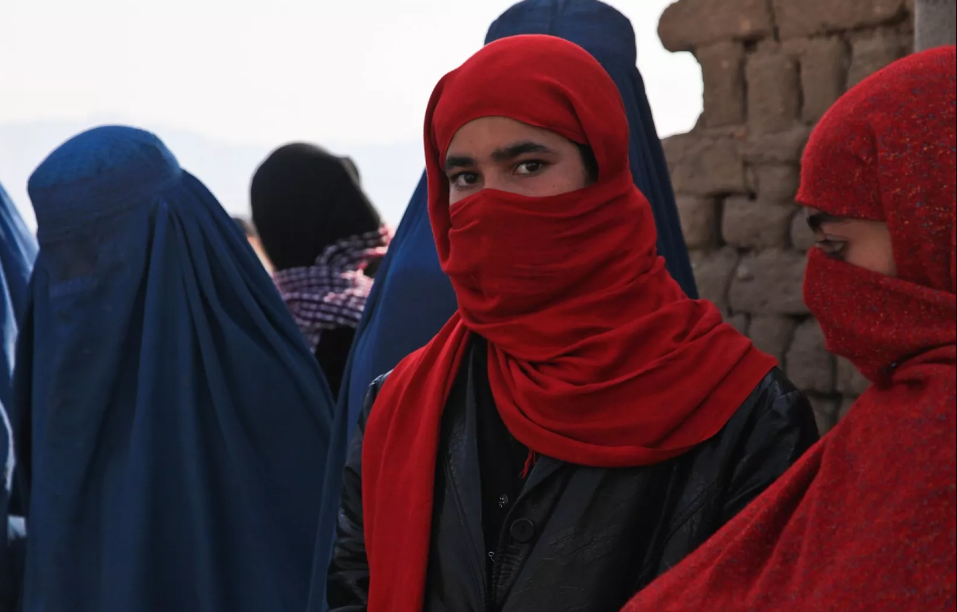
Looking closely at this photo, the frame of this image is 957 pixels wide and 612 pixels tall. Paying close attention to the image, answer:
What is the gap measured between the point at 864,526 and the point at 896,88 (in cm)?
42

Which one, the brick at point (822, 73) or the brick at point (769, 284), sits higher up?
the brick at point (822, 73)

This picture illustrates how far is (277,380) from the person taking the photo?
2.45 m

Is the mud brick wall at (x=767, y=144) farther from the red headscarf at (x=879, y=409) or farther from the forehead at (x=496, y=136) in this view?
the red headscarf at (x=879, y=409)

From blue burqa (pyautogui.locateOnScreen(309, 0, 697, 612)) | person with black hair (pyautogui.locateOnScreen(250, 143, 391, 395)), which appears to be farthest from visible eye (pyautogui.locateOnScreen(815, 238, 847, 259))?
person with black hair (pyautogui.locateOnScreen(250, 143, 391, 395))

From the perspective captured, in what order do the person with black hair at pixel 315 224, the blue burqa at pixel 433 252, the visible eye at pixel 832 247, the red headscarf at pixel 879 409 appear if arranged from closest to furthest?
the red headscarf at pixel 879 409
the visible eye at pixel 832 247
the blue burqa at pixel 433 252
the person with black hair at pixel 315 224

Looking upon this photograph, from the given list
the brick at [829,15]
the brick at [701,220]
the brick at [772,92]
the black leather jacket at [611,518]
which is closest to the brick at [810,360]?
the brick at [701,220]

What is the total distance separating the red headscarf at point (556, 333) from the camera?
4.66ft

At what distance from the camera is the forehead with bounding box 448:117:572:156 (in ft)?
5.06

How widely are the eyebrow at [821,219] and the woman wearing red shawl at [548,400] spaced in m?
0.30

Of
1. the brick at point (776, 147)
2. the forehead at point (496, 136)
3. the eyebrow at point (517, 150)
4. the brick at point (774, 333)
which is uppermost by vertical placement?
the forehead at point (496, 136)

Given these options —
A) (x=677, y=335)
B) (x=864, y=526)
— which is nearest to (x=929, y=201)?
(x=864, y=526)

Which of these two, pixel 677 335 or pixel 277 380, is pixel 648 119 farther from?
pixel 277 380

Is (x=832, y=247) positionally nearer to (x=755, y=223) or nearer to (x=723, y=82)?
(x=755, y=223)

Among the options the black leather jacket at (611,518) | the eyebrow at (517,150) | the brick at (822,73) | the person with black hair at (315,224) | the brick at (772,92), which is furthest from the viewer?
the person with black hair at (315,224)
